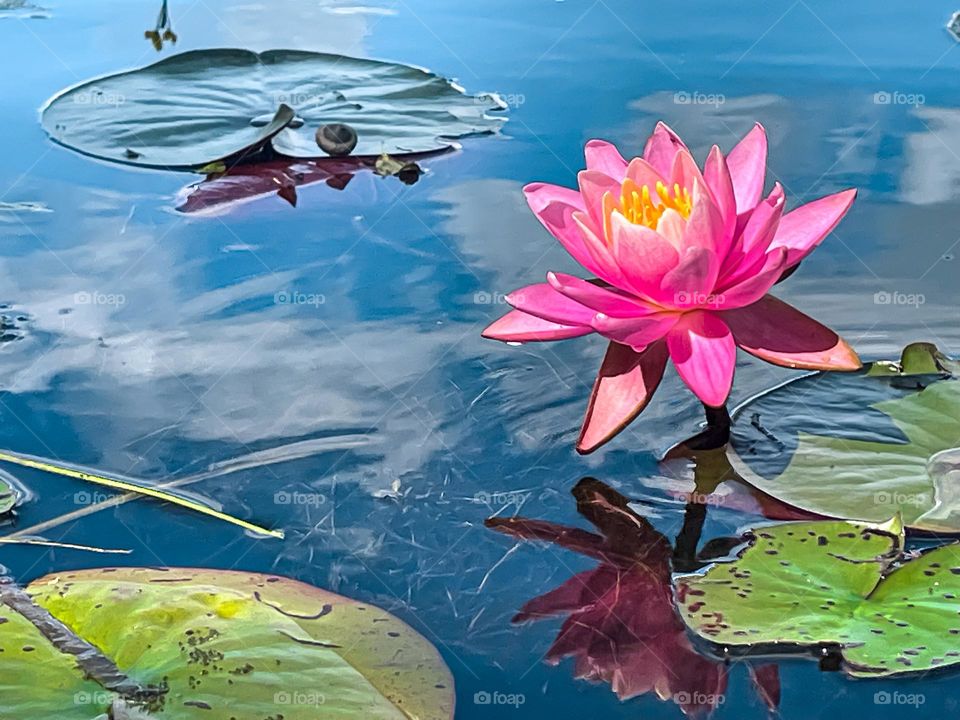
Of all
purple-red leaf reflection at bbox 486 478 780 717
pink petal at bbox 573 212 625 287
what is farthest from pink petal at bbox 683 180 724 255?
purple-red leaf reflection at bbox 486 478 780 717

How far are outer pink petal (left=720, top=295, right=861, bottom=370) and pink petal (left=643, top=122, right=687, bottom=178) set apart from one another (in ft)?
0.88

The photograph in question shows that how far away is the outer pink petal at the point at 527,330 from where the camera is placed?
1610 millimetres

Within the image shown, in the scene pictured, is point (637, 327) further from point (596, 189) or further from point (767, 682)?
point (767, 682)

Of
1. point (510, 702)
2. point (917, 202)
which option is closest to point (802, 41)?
point (917, 202)

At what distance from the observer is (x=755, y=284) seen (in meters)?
1.47

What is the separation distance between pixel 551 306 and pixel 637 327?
0.14 metres

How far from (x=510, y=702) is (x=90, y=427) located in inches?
34.8

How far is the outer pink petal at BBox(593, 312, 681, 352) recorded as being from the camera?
4.84 ft

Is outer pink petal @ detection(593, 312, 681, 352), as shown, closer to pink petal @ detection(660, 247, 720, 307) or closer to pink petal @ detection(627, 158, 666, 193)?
pink petal @ detection(660, 247, 720, 307)

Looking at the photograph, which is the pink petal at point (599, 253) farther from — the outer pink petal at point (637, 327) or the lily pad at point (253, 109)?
the lily pad at point (253, 109)

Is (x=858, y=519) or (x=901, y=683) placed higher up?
(x=858, y=519)

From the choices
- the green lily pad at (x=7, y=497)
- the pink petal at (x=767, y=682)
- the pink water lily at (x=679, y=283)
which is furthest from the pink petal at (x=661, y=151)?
the green lily pad at (x=7, y=497)

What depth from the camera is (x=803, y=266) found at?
2100mm

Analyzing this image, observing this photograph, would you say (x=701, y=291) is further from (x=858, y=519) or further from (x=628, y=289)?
(x=858, y=519)
